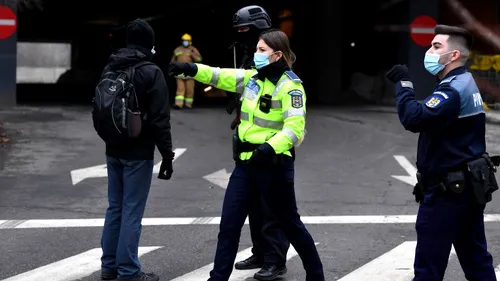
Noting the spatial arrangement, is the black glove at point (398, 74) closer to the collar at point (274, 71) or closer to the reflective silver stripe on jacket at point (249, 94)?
the collar at point (274, 71)

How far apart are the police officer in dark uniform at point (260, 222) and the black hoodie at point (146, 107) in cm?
56

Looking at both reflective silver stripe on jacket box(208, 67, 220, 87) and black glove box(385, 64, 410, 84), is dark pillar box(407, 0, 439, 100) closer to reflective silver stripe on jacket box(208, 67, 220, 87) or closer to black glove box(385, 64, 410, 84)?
reflective silver stripe on jacket box(208, 67, 220, 87)

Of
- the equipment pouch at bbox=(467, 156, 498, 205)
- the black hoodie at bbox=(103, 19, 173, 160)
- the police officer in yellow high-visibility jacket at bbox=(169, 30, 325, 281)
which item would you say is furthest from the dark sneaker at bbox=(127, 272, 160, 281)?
the equipment pouch at bbox=(467, 156, 498, 205)

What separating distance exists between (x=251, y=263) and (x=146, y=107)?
1.57 meters

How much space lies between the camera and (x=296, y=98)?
5.94m

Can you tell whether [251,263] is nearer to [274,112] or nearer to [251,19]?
[274,112]

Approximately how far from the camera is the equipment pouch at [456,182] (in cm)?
510

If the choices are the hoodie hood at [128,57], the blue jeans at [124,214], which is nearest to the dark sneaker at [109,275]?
the blue jeans at [124,214]

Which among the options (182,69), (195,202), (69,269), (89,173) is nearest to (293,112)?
(182,69)

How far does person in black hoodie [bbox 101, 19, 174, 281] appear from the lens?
641cm

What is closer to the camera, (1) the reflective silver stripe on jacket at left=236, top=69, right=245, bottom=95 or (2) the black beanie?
(1) the reflective silver stripe on jacket at left=236, top=69, right=245, bottom=95

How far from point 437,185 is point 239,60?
8.68 feet

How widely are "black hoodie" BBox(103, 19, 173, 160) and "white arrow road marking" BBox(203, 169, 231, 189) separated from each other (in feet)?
15.2

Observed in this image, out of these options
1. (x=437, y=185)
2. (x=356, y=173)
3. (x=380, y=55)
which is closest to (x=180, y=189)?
(x=356, y=173)
